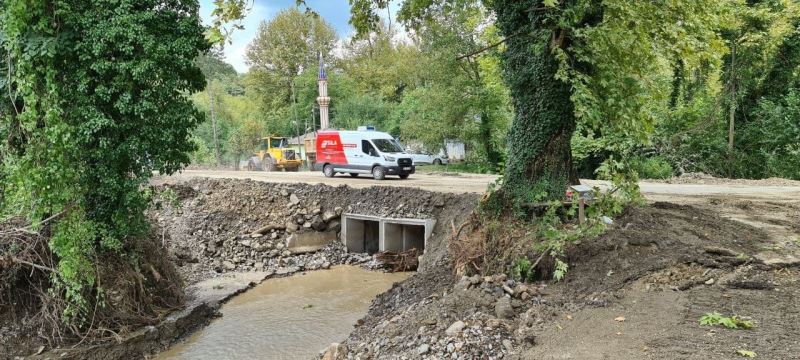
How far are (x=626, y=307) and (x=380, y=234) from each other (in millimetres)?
9617

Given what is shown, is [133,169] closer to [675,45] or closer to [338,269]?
[338,269]

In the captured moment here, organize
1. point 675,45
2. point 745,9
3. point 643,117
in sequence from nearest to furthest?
point 643,117, point 675,45, point 745,9

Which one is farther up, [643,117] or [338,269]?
[643,117]

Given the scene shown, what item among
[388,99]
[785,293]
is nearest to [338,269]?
[785,293]

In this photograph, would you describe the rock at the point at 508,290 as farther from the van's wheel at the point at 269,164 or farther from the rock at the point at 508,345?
the van's wheel at the point at 269,164

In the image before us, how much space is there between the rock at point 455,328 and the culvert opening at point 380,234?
7873 millimetres

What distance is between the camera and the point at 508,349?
5.39 m

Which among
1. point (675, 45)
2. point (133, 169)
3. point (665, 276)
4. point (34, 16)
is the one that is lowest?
point (665, 276)

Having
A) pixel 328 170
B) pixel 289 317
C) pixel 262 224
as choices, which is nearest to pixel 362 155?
pixel 328 170

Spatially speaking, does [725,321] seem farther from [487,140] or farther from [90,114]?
[487,140]

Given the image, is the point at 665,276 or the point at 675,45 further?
the point at 675,45

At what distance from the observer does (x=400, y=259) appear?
46.7 feet

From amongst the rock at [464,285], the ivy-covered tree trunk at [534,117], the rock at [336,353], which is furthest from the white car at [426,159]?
the rock at [336,353]

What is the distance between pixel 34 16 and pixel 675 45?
9222mm
